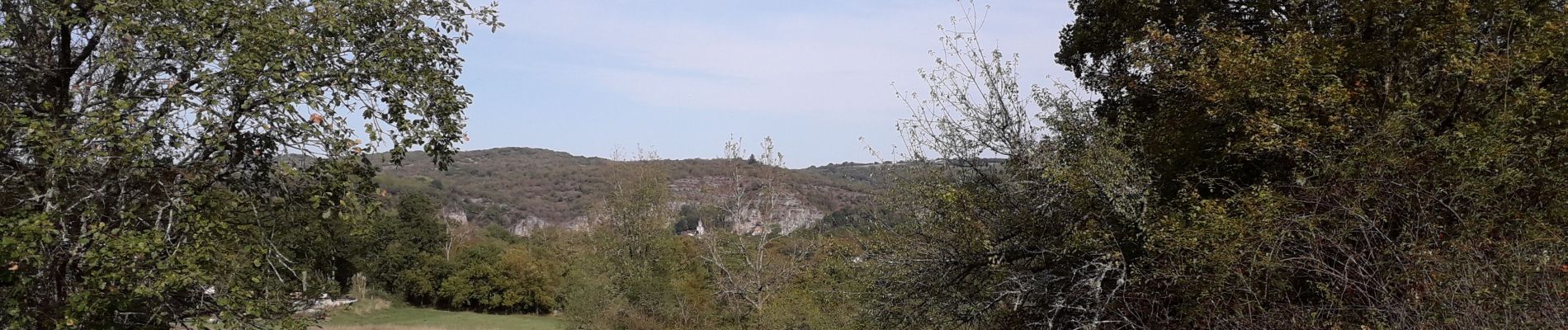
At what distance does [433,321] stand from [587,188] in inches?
3605

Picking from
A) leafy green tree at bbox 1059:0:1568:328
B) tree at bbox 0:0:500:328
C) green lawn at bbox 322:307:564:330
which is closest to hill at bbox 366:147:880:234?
tree at bbox 0:0:500:328

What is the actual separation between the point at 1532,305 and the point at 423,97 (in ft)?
24.0

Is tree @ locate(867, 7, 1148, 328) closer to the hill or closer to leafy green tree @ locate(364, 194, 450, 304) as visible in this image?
the hill

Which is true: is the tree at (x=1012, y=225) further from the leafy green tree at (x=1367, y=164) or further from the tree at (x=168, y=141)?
the tree at (x=168, y=141)

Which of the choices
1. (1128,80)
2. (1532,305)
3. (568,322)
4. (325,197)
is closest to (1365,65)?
(1128,80)

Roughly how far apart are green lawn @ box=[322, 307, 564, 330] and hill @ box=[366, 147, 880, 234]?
6456 mm

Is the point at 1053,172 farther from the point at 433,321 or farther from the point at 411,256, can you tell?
the point at 411,256

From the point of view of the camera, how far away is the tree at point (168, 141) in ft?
18.2

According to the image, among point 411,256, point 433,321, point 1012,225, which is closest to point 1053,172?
point 1012,225

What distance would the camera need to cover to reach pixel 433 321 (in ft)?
154

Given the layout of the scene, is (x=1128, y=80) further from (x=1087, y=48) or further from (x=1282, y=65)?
(x=1282, y=65)

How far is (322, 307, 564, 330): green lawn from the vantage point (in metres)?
41.6

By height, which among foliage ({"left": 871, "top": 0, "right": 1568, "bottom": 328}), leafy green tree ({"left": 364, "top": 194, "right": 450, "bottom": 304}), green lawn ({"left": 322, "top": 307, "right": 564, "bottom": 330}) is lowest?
green lawn ({"left": 322, "top": 307, "right": 564, "bottom": 330})

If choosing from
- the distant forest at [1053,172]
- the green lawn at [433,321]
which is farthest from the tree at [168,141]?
the green lawn at [433,321]
